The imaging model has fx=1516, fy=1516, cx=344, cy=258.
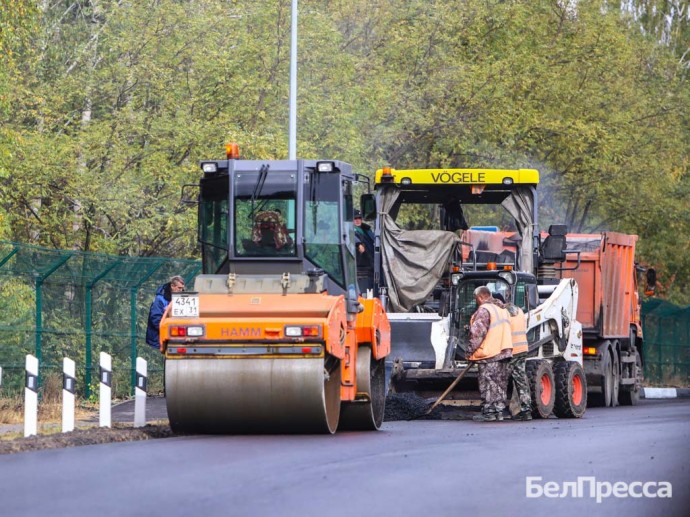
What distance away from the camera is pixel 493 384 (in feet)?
61.9

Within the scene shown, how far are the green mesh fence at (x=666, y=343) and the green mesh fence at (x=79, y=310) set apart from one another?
18789mm

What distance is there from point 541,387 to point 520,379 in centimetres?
64

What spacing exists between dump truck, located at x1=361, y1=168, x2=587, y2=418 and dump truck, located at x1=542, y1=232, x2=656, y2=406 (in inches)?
79.2

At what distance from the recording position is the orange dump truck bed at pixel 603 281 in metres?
25.4

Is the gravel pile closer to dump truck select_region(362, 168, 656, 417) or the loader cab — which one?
dump truck select_region(362, 168, 656, 417)

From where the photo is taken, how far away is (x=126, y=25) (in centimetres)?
2684

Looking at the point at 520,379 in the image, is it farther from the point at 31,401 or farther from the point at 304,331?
the point at 31,401

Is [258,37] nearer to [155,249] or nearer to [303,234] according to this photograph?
[155,249]

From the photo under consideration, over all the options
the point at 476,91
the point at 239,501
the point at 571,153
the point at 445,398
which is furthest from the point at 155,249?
the point at 239,501

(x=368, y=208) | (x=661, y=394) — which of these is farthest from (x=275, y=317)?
(x=661, y=394)

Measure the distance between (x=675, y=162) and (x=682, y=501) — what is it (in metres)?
34.4

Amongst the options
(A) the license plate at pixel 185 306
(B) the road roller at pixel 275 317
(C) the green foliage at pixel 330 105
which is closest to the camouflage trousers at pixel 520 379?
(B) the road roller at pixel 275 317

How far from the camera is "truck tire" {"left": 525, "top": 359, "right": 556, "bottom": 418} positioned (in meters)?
19.5
